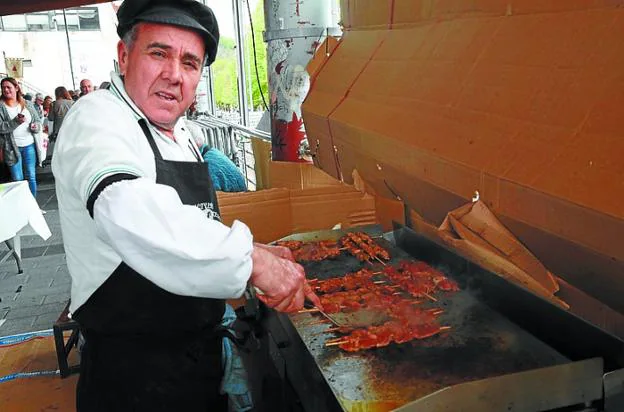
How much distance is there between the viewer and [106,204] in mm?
1403

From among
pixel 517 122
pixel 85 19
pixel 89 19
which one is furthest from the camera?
pixel 85 19

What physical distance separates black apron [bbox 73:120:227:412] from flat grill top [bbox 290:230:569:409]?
50 cm

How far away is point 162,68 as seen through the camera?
75.3 inches

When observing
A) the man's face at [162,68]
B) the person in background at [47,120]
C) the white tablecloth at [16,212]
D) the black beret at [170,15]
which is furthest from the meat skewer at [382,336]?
the person in background at [47,120]

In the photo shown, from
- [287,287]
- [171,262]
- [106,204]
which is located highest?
[106,204]

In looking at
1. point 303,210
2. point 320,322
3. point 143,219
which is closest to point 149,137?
point 143,219

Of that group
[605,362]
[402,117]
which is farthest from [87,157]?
[605,362]

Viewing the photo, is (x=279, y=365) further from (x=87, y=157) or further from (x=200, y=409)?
(x=87, y=157)

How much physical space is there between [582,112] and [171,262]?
1.07m

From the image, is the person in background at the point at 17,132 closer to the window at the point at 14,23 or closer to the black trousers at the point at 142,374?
the black trousers at the point at 142,374

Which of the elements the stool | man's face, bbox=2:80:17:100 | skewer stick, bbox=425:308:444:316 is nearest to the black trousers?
skewer stick, bbox=425:308:444:316

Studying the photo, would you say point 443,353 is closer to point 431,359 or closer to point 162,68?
point 431,359

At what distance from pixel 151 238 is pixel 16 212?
5.59 meters

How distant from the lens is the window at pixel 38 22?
27109mm
